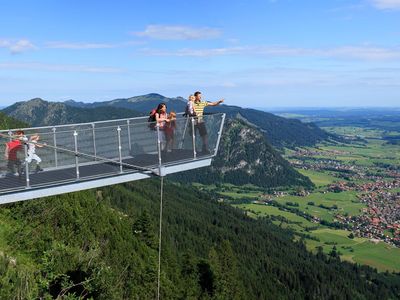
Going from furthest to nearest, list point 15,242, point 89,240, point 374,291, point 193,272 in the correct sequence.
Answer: point 374,291 → point 193,272 → point 89,240 → point 15,242

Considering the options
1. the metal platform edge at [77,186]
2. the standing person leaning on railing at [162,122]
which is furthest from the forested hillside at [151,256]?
the standing person leaning on railing at [162,122]

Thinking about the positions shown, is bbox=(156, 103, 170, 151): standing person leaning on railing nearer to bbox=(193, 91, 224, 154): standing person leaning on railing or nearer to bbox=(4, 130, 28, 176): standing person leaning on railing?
bbox=(193, 91, 224, 154): standing person leaning on railing

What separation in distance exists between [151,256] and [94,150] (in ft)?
167

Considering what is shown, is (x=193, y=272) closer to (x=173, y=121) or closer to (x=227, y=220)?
(x=173, y=121)

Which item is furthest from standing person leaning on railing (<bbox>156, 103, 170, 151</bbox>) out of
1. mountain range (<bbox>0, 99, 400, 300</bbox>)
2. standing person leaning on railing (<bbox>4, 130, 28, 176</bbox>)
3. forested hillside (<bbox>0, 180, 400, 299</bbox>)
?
mountain range (<bbox>0, 99, 400, 300</bbox>)

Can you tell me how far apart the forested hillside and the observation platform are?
28.0 ft

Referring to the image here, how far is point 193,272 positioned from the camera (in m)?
77.2

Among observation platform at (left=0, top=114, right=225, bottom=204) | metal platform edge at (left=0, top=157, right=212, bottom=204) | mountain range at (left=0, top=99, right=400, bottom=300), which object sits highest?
observation platform at (left=0, top=114, right=225, bottom=204)

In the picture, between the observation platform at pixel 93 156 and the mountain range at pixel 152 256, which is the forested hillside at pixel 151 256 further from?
the observation platform at pixel 93 156

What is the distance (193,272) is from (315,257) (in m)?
92.1

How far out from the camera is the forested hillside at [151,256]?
27.7 meters

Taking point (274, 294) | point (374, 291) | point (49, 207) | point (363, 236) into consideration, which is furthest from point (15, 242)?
point (363, 236)

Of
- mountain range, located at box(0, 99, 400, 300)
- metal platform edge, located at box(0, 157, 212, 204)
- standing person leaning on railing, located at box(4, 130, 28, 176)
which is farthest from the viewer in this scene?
mountain range, located at box(0, 99, 400, 300)

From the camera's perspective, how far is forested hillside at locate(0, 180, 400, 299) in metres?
27.7
